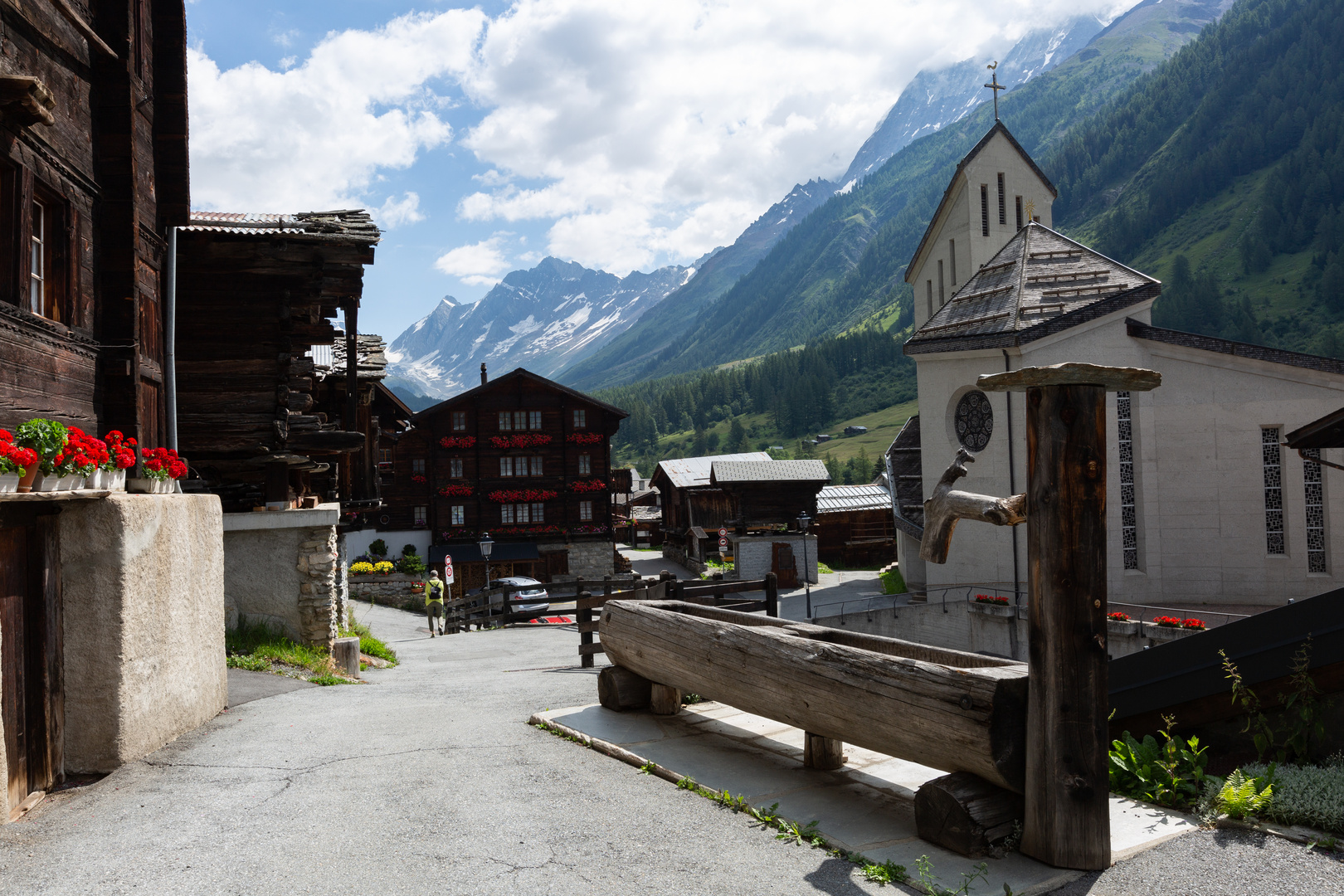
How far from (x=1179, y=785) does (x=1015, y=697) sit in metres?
1.65

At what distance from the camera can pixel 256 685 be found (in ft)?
33.6

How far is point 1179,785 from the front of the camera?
5527mm

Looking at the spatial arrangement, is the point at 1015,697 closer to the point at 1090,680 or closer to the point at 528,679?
the point at 1090,680

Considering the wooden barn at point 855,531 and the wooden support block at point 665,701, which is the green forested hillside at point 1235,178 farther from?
the wooden support block at point 665,701

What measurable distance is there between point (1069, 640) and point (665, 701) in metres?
4.44

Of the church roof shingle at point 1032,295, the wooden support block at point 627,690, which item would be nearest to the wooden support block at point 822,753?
the wooden support block at point 627,690

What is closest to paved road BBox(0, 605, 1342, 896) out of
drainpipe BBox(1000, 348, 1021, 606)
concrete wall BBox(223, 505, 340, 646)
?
concrete wall BBox(223, 505, 340, 646)

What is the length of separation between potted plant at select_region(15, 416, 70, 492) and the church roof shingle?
2184cm

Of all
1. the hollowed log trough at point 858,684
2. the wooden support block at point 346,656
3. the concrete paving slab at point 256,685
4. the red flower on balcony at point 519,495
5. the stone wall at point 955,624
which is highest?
the red flower on balcony at point 519,495

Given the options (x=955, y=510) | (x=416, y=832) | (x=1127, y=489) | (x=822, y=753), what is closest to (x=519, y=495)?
(x=1127, y=489)

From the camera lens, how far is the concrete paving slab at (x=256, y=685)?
959 cm

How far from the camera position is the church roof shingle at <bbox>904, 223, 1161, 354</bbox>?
23188 millimetres

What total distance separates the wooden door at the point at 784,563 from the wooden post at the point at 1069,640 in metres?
32.7

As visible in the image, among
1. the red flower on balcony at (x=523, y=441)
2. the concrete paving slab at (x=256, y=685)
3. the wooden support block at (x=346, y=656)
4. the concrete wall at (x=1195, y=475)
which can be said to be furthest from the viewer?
the red flower on balcony at (x=523, y=441)
